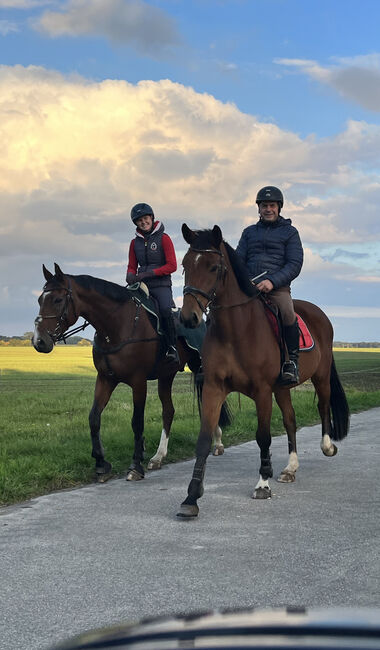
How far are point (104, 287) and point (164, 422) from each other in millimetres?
2284

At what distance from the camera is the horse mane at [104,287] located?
Answer: 29.3 ft

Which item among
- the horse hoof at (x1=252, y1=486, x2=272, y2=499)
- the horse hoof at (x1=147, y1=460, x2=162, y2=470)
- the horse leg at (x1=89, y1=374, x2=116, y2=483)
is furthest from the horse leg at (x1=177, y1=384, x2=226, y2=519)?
the horse hoof at (x1=147, y1=460, x2=162, y2=470)

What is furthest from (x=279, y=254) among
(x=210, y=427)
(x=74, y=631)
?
(x=74, y=631)

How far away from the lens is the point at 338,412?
1027 cm

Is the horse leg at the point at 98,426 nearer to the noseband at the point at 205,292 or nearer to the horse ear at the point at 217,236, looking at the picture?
the noseband at the point at 205,292

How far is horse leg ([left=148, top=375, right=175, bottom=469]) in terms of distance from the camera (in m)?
9.49

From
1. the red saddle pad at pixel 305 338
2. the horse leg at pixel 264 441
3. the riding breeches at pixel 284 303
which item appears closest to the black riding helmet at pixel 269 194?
the riding breeches at pixel 284 303

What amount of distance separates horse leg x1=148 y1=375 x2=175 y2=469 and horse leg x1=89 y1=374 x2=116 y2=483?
0.95 metres

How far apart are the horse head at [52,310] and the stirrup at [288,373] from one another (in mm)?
2709

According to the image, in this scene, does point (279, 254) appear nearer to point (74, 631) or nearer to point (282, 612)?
point (74, 631)

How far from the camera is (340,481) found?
26.7 ft

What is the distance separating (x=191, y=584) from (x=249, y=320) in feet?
11.8

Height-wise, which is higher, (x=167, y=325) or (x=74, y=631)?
(x=167, y=325)

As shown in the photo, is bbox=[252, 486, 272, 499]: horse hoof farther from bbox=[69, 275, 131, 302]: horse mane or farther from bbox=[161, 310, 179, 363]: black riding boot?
bbox=[69, 275, 131, 302]: horse mane
